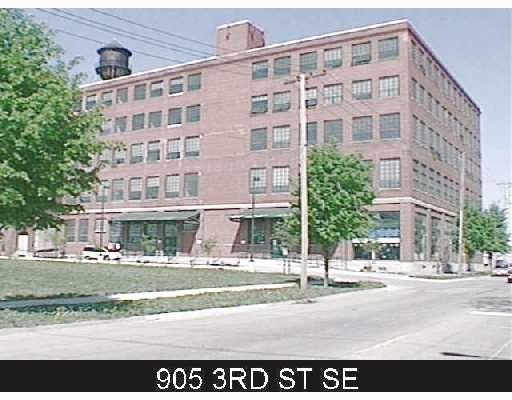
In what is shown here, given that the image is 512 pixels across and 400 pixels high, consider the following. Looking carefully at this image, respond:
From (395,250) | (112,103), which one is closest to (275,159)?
(395,250)

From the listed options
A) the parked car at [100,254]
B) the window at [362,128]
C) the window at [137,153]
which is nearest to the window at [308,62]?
the window at [362,128]

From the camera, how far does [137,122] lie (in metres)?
71.9

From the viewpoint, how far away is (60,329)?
13875 millimetres

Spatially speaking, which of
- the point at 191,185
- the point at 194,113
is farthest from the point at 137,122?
the point at 191,185

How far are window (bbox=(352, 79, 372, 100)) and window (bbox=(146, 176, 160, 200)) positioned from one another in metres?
23.0

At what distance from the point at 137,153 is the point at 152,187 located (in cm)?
434

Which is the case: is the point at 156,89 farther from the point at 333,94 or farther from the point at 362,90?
the point at 362,90

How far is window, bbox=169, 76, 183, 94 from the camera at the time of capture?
68.7m

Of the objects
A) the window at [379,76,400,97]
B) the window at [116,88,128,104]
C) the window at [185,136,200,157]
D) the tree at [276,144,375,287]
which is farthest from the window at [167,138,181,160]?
the tree at [276,144,375,287]

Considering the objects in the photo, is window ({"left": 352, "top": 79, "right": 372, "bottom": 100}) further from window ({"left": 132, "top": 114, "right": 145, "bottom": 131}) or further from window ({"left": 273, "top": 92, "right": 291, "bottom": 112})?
window ({"left": 132, "top": 114, "right": 145, "bottom": 131})

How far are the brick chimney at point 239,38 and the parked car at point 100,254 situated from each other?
21624 mm

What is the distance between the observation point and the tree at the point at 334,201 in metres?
30.7

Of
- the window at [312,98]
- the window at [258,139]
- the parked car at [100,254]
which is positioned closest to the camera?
the window at [312,98]

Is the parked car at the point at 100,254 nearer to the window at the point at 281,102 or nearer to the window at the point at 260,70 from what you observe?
the window at the point at 281,102
